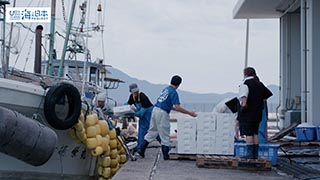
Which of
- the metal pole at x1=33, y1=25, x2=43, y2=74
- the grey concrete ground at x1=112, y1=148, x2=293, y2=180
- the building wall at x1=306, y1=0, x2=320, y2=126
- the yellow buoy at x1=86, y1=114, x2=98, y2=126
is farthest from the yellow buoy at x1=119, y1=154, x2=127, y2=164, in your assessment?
the building wall at x1=306, y1=0, x2=320, y2=126

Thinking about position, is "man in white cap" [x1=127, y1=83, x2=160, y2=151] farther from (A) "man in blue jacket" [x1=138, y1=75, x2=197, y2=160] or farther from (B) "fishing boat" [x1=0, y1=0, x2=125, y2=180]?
(A) "man in blue jacket" [x1=138, y1=75, x2=197, y2=160]

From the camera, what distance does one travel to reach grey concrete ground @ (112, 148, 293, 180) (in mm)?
7621

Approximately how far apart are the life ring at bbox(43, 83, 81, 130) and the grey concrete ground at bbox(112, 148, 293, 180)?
1.11 metres

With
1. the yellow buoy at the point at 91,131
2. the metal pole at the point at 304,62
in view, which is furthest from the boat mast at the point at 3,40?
the metal pole at the point at 304,62

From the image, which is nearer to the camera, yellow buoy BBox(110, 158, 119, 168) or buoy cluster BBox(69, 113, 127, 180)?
buoy cluster BBox(69, 113, 127, 180)

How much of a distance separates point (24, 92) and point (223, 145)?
375 cm

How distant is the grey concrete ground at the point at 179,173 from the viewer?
300 inches

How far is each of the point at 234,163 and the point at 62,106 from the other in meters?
2.84

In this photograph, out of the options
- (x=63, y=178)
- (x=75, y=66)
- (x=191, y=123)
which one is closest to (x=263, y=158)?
(x=191, y=123)

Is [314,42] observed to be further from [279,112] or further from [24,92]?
[24,92]

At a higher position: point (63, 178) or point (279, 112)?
point (279, 112)

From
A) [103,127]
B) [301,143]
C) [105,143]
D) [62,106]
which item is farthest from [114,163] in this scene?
[301,143]

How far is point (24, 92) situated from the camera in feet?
25.6

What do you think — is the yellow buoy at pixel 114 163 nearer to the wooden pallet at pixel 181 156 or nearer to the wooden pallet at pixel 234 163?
the wooden pallet at pixel 181 156
